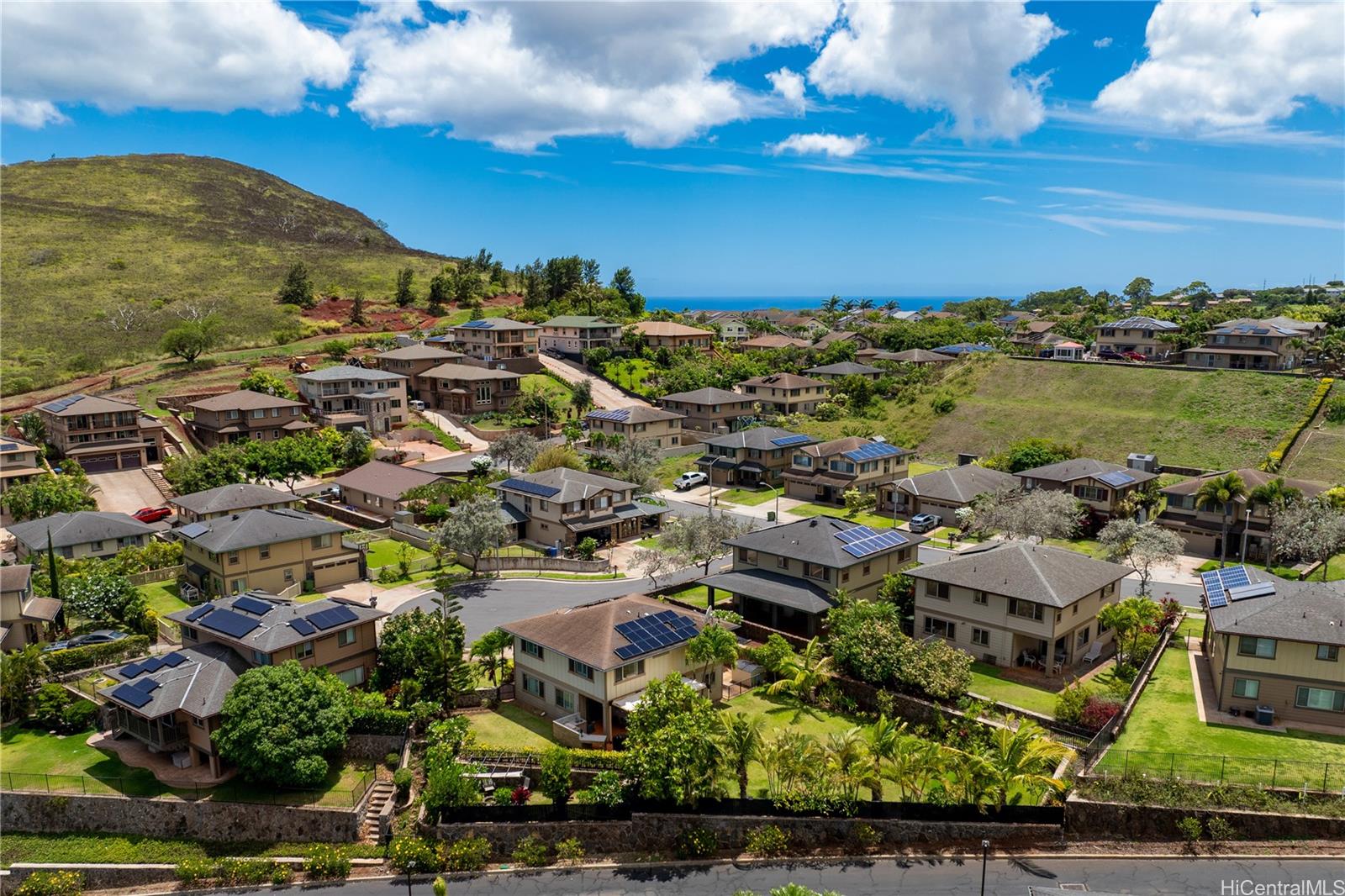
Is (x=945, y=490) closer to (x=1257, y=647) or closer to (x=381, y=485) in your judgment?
(x=1257, y=647)

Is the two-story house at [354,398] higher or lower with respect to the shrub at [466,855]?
higher

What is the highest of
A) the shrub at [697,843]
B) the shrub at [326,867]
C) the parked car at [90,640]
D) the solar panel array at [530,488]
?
the solar panel array at [530,488]

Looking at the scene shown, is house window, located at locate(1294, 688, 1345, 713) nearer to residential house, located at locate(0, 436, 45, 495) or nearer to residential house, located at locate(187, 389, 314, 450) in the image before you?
residential house, located at locate(187, 389, 314, 450)

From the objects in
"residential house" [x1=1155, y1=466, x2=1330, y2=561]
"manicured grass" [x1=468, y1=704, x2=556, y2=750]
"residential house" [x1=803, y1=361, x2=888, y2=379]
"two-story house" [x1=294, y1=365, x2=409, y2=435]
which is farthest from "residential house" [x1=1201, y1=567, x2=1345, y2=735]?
"residential house" [x1=803, y1=361, x2=888, y2=379]

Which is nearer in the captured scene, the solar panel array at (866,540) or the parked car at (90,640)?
the parked car at (90,640)

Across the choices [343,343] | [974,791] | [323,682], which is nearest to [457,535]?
[323,682]

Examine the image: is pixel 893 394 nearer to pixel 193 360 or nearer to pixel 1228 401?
pixel 1228 401

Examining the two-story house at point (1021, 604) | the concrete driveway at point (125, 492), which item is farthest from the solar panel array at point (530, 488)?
the concrete driveway at point (125, 492)

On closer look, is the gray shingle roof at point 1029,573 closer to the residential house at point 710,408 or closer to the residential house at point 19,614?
the residential house at point 19,614
